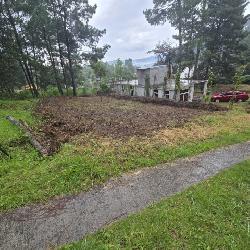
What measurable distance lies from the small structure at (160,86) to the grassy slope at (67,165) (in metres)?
15.7

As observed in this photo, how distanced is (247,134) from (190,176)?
5.80 m

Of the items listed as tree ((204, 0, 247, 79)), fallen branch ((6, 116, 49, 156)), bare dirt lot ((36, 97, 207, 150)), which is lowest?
bare dirt lot ((36, 97, 207, 150))

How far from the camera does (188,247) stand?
14.1ft

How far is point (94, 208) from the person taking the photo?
18.1 ft

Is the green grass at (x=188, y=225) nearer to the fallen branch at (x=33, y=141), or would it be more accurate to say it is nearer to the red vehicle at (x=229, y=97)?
the fallen branch at (x=33, y=141)

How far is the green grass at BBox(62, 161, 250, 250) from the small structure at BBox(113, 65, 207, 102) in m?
19.0

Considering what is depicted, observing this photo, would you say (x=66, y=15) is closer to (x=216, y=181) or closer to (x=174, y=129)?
(x=174, y=129)

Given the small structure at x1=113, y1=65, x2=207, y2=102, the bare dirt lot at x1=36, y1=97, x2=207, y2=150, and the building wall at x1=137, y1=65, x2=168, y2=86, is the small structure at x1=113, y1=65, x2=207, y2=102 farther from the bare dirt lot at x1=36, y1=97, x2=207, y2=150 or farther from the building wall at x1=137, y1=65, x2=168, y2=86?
the bare dirt lot at x1=36, y1=97, x2=207, y2=150

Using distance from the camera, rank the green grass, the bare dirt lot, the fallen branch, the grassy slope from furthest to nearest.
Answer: the bare dirt lot, the fallen branch, the grassy slope, the green grass

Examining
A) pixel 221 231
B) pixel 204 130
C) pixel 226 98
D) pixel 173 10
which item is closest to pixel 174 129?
pixel 204 130

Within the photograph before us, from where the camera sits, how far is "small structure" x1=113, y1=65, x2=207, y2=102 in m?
25.8

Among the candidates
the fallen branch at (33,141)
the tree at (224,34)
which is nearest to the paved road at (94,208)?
the fallen branch at (33,141)

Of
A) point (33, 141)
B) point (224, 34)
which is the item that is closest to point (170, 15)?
point (224, 34)

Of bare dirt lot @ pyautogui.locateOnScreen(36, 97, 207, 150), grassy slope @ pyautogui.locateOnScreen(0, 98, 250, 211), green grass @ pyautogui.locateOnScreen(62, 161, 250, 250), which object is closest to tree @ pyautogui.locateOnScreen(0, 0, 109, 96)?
bare dirt lot @ pyautogui.locateOnScreen(36, 97, 207, 150)
